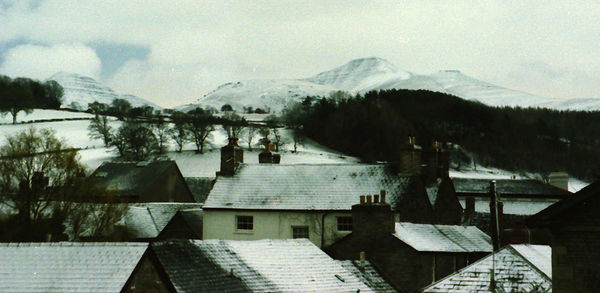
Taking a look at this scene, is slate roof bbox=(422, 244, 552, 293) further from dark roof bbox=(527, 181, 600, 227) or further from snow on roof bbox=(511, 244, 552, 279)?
dark roof bbox=(527, 181, 600, 227)

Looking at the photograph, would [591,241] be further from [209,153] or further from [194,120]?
[194,120]

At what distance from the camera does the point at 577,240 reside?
649 inches

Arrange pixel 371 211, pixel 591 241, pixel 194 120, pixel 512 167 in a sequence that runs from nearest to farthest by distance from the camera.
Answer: pixel 591 241
pixel 371 211
pixel 194 120
pixel 512 167

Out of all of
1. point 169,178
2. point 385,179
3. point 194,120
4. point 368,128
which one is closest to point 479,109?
point 368,128

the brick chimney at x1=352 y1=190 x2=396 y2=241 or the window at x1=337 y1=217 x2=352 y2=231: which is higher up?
the brick chimney at x1=352 y1=190 x2=396 y2=241

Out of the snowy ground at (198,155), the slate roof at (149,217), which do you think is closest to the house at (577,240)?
the slate roof at (149,217)

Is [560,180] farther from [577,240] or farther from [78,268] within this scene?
[577,240]

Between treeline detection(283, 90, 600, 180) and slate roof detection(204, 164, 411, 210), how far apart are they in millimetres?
91661

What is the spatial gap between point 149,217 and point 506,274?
3976 centimetres

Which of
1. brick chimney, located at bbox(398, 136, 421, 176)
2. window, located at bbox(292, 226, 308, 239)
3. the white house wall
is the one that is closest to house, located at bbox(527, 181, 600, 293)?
the white house wall

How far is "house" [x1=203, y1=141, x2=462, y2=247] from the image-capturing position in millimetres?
Result: 47125

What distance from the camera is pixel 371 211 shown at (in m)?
35.0

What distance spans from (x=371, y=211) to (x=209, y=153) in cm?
10621

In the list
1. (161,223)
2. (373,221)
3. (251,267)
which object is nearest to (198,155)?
(161,223)
